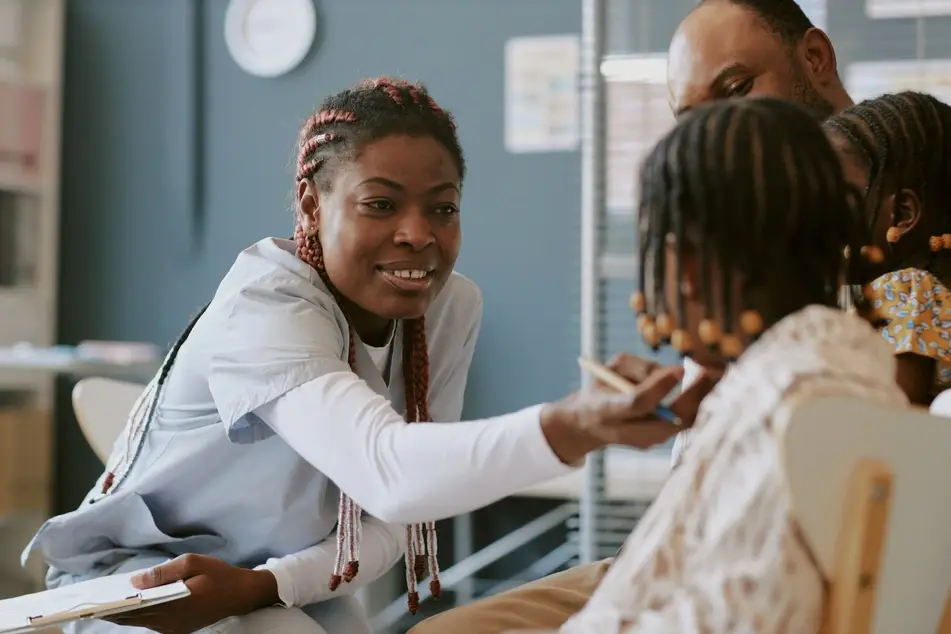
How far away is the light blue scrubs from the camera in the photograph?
1.29 m

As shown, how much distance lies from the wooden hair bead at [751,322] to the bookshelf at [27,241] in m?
3.05

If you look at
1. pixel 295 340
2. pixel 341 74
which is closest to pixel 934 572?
pixel 295 340

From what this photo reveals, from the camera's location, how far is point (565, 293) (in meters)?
3.48

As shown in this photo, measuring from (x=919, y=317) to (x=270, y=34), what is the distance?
9.77 ft

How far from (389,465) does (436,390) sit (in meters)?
0.49

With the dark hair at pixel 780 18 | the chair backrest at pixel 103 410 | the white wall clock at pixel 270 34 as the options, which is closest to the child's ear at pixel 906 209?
the dark hair at pixel 780 18

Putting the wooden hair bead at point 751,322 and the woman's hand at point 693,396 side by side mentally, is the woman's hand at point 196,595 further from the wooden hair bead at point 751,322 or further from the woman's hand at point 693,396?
the wooden hair bead at point 751,322

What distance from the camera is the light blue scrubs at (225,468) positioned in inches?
50.8

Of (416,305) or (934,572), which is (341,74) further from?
(934,572)

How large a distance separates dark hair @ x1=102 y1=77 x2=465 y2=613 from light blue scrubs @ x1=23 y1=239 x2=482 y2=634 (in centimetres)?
2

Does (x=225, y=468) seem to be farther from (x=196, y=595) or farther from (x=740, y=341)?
(x=740, y=341)

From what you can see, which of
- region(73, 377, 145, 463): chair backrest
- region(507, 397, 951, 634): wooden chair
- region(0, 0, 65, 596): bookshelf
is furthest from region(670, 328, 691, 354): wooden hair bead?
region(0, 0, 65, 596): bookshelf

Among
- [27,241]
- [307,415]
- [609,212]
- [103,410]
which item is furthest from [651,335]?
[27,241]

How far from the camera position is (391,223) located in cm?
132
